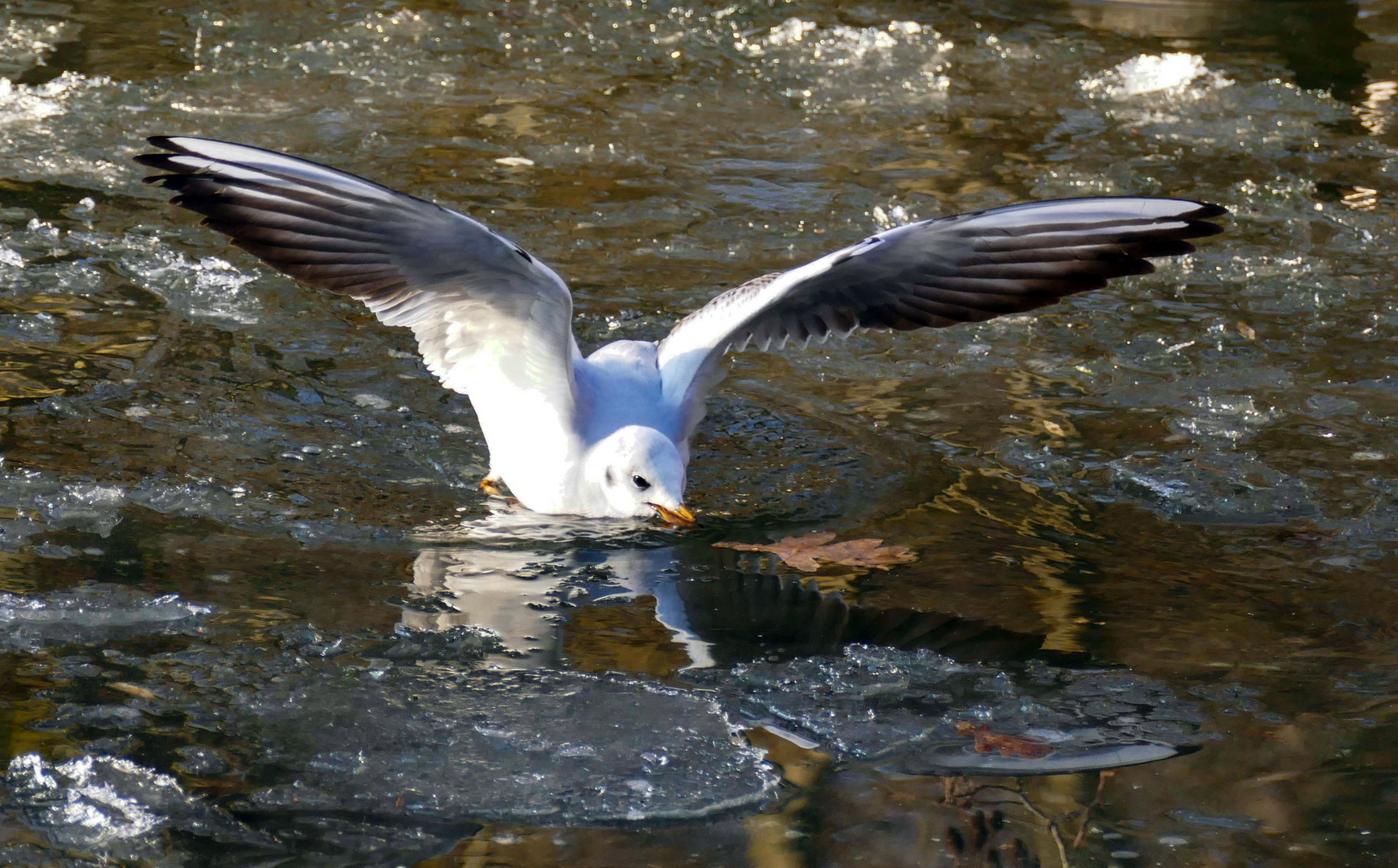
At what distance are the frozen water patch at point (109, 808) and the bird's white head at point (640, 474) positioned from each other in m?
1.61

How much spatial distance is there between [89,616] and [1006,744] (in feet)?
6.27

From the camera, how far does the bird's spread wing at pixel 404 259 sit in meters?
3.88

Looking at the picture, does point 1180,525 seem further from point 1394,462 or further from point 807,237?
point 807,237

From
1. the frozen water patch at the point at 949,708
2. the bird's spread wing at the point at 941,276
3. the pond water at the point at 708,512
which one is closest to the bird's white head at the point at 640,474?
the pond water at the point at 708,512

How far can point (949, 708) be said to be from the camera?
3.15m

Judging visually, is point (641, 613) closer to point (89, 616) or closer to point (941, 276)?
point (89, 616)

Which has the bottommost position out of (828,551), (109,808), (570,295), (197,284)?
(109,808)

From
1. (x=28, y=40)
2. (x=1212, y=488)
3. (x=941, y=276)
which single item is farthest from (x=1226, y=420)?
(x=28, y=40)

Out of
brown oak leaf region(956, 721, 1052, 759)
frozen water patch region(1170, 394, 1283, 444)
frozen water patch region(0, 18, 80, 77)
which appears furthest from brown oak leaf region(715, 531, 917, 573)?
frozen water patch region(0, 18, 80, 77)

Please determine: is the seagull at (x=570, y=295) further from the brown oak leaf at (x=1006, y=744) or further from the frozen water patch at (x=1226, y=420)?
the brown oak leaf at (x=1006, y=744)

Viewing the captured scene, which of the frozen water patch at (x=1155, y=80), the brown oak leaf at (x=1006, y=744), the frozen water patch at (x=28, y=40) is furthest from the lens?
the frozen water patch at (x=1155, y=80)

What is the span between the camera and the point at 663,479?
4004 mm

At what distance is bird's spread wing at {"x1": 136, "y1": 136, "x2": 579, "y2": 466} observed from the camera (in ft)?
12.7

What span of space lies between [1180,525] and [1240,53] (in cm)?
537
